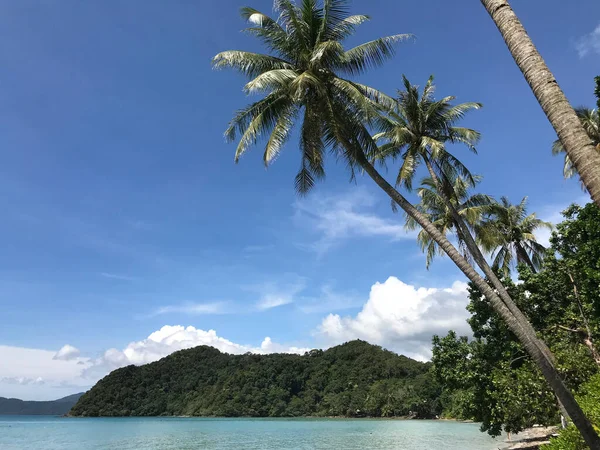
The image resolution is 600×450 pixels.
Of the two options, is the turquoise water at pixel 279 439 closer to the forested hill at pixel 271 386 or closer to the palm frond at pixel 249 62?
Answer: the palm frond at pixel 249 62

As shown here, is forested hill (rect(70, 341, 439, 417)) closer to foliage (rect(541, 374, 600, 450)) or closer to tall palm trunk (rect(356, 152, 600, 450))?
foliage (rect(541, 374, 600, 450))

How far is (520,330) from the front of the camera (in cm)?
1007

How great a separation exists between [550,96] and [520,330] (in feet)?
20.6

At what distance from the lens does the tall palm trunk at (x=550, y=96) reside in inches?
206

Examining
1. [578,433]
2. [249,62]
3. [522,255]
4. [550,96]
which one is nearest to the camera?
[550,96]

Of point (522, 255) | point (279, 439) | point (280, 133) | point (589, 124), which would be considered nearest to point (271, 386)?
point (279, 439)

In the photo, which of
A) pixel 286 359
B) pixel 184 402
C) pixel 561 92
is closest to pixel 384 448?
pixel 561 92

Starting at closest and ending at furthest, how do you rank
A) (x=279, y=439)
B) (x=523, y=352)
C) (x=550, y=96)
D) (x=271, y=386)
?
(x=550, y=96)
(x=523, y=352)
(x=279, y=439)
(x=271, y=386)

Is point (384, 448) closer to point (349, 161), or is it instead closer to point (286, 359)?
point (349, 161)

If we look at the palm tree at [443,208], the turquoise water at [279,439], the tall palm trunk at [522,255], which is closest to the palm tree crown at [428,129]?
the palm tree at [443,208]

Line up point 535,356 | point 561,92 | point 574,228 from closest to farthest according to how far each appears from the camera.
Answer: point 561,92
point 535,356
point 574,228

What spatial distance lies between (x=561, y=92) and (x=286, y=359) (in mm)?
129966

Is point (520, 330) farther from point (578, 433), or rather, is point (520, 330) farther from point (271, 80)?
point (271, 80)

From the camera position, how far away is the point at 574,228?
40.4 feet
